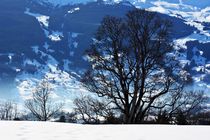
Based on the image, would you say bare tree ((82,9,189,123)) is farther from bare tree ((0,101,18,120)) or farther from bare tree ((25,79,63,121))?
bare tree ((0,101,18,120))

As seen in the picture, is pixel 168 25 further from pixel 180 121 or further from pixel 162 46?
pixel 180 121

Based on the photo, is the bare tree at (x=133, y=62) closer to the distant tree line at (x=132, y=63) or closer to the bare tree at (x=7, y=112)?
the distant tree line at (x=132, y=63)

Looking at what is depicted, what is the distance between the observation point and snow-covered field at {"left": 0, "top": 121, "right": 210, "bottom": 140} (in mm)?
10562

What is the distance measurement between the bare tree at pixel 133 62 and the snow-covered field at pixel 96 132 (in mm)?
20175

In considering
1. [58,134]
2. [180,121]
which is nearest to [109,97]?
[180,121]

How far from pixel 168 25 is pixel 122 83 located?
6085 millimetres

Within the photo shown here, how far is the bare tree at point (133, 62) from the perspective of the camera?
33812 mm

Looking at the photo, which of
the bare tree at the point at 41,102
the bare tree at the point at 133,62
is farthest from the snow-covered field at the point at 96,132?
the bare tree at the point at 41,102

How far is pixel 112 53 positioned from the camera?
115 ft

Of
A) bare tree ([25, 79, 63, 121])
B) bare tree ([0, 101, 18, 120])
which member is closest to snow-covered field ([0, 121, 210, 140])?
bare tree ([25, 79, 63, 121])

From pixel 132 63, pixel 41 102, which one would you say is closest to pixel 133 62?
pixel 132 63

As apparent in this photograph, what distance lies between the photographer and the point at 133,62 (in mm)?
34500

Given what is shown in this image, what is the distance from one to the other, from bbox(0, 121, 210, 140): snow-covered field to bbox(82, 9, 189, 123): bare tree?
20175 millimetres

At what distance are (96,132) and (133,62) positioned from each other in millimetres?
23246
